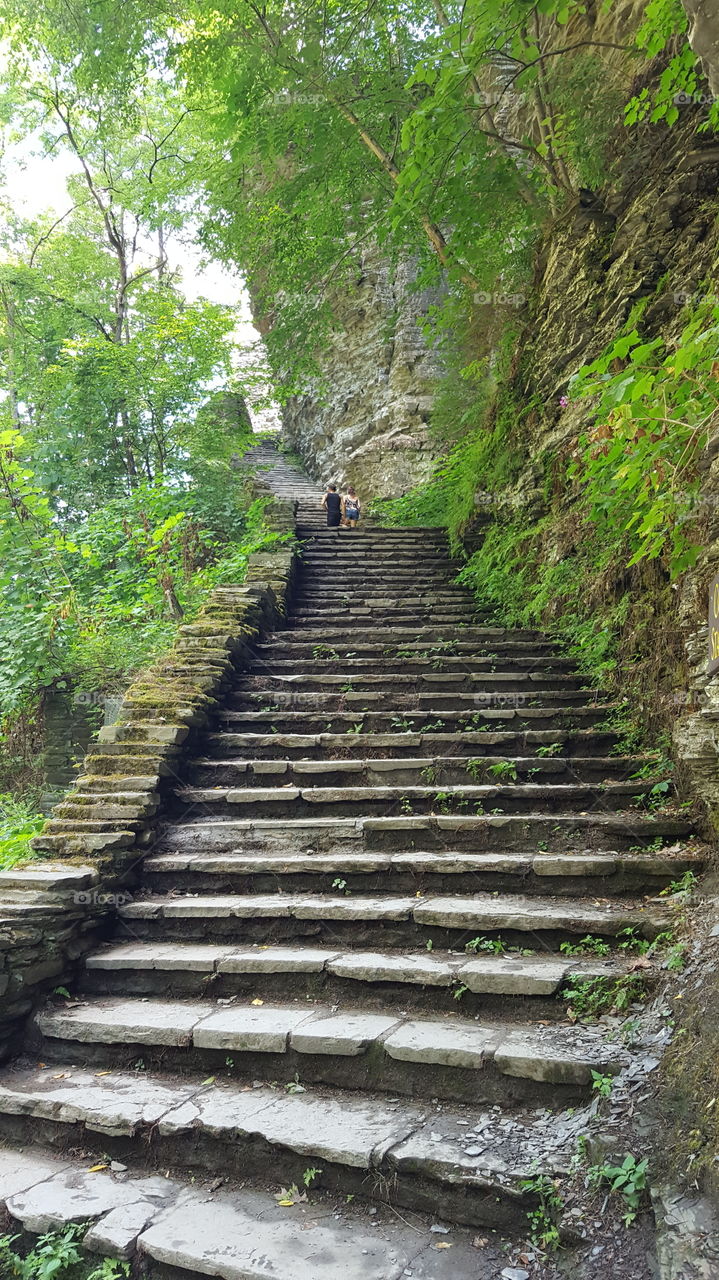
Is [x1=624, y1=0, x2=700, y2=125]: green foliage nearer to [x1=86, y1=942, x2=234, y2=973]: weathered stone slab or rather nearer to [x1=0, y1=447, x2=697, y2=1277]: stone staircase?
[x1=0, y1=447, x2=697, y2=1277]: stone staircase

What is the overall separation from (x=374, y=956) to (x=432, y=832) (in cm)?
96

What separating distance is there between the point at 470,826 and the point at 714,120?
4234mm

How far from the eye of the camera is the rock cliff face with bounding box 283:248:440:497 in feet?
57.0

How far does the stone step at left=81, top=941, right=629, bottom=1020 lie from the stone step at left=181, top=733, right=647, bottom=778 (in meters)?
1.39

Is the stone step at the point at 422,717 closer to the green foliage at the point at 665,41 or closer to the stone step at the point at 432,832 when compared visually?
the stone step at the point at 432,832

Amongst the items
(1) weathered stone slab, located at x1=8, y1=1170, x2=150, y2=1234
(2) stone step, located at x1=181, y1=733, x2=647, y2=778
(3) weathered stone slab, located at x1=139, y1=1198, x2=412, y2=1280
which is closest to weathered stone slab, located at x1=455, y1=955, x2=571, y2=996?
(3) weathered stone slab, located at x1=139, y1=1198, x2=412, y2=1280

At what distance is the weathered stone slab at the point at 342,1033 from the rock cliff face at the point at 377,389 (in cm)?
1439

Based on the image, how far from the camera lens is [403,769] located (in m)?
4.94

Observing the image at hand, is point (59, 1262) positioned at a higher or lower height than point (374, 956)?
lower

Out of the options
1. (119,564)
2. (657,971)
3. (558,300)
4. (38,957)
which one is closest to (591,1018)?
(657,971)

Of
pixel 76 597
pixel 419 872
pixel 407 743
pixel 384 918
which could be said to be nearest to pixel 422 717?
pixel 407 743

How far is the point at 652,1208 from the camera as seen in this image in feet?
6.52

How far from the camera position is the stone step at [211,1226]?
84.8 inches

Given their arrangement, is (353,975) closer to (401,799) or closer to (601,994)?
(601,994)
